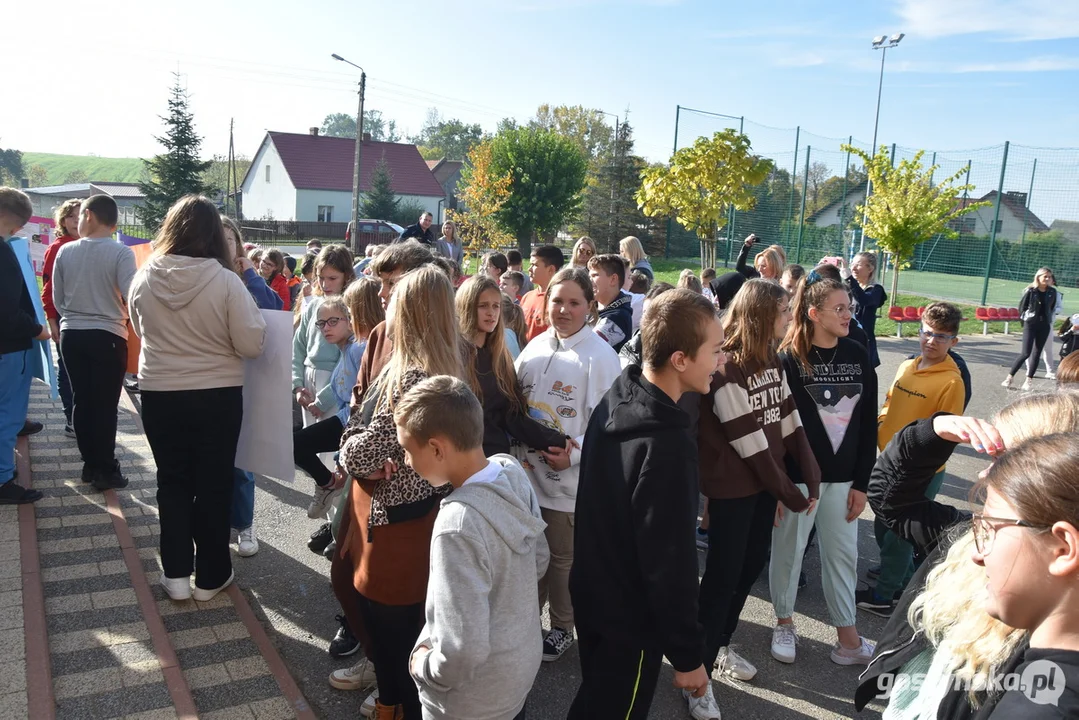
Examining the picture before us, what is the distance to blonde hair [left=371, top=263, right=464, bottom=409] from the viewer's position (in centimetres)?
276

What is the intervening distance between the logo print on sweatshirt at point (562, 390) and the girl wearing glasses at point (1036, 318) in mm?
10138

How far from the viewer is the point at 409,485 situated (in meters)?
2.65

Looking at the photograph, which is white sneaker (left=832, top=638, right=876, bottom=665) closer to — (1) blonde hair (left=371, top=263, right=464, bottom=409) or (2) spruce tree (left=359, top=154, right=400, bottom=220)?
(1) blonde hair (left=371, top=263, right=464, bottom=409)

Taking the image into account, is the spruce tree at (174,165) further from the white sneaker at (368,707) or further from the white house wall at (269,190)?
the white sneaker at (368,707)

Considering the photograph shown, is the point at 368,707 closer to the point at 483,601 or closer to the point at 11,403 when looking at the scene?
the point at 483,601

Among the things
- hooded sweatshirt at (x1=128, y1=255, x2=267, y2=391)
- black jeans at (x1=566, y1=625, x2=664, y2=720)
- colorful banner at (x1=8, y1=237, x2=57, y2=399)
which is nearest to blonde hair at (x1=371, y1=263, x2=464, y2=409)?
black jeans at (x1=566, y1=625, x2=664, y2=720)

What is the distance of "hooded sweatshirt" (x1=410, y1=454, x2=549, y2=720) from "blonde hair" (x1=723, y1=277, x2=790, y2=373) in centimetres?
151

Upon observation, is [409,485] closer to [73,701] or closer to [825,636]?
[73,701]

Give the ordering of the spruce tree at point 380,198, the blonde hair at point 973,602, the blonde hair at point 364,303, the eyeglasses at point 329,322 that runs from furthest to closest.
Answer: the spruce tree at point 380,198 < the eyeglasses at point 329,322 < the blonde hair at point 364,303 < the blonde hair at point 973,602

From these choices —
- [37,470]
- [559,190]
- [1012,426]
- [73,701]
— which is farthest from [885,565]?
[559,190]

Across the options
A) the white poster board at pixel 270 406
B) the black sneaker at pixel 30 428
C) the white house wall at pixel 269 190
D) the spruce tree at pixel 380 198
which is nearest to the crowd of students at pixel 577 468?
the white poster board at pixel 270 406

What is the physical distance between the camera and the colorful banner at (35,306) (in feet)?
17.2

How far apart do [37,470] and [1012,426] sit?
19.8 ft

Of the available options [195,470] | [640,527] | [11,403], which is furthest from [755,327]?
[11,403]
